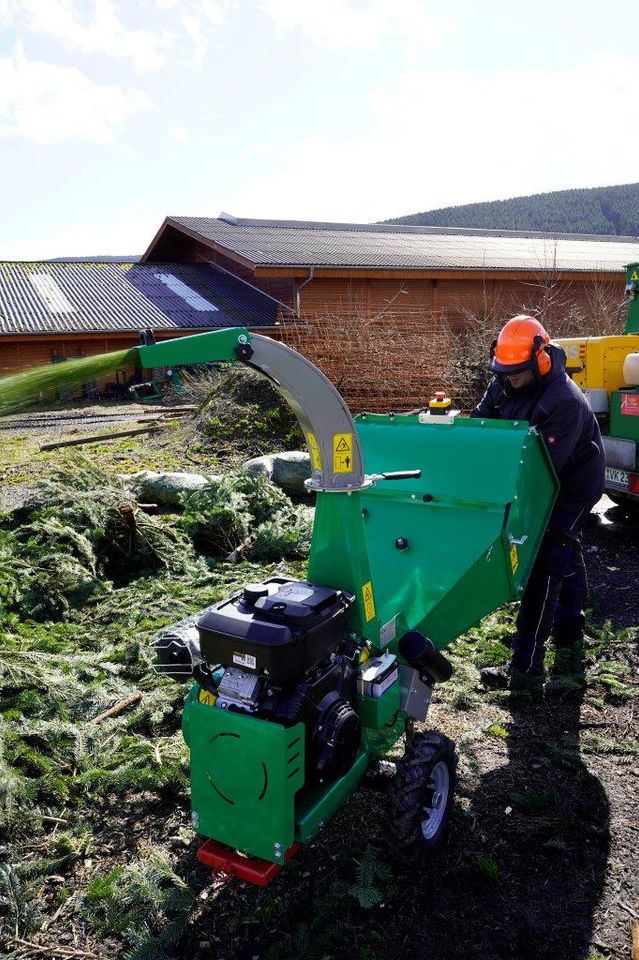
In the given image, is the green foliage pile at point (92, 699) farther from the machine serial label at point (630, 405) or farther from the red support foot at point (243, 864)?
the machine serial label at point (630, 405)

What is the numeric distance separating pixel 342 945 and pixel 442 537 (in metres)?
1.79

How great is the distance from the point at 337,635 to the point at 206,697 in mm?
523

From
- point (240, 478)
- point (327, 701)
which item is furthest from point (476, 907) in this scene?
point (240, 478)

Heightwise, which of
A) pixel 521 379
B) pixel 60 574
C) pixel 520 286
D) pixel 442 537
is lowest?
pixel 60 574

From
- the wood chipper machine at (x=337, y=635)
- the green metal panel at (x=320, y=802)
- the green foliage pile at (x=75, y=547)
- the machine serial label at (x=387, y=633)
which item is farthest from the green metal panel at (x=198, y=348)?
the green foliage pile at (x=75, y=547)

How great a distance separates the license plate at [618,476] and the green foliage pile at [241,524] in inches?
112

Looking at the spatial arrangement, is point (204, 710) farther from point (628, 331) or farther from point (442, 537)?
point (628, 331)

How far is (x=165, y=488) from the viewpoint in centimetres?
754

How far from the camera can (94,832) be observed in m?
3.18

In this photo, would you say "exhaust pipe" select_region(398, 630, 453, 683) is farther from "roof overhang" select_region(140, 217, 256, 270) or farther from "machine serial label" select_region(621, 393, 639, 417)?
"roof overhang" select_region(140, 217, 256, 270)

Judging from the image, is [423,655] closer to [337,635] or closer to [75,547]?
[337,635]

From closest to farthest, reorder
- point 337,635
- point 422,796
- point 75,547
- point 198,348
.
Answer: point 198,348 → point 337,635 → point 422,796 → point 75,547

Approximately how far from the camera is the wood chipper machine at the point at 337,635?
2.45m

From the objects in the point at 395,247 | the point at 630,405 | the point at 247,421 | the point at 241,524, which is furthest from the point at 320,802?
the point at 395,247
